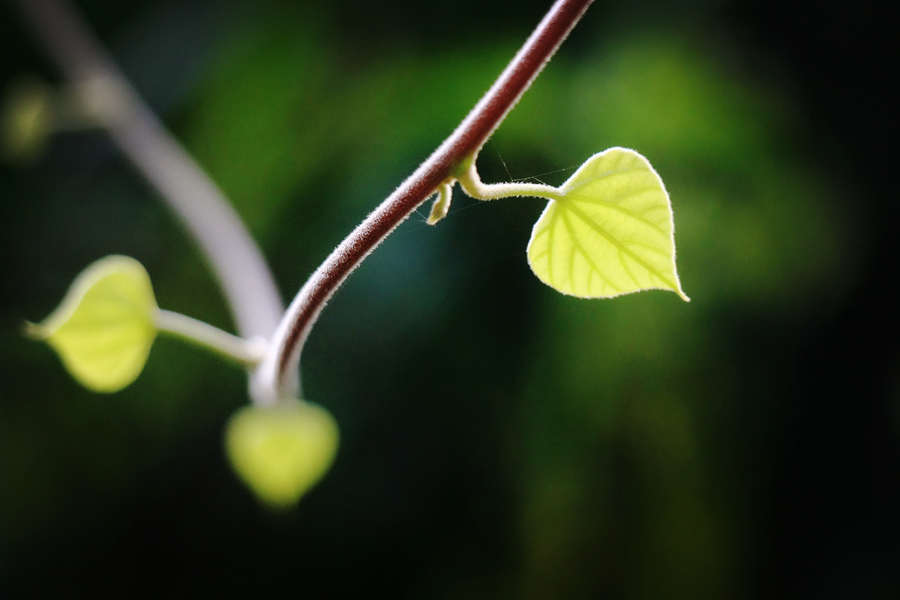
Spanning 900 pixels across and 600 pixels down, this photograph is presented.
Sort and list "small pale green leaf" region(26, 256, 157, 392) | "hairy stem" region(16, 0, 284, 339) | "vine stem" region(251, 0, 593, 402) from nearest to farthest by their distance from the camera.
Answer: "vine stem" region(251, 0, 593, 402) < "small pale green leaf" region(26, 256, 157, 392) < "hairy stem" region(16, 0, 284, 339)

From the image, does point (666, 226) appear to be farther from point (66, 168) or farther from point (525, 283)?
point (66, 168)

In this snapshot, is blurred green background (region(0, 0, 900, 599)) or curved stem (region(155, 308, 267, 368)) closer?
curved stem (region(155, 308, 267, 368))

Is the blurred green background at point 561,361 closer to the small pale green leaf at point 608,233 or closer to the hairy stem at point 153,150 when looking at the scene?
the hairy stem at point 153,150

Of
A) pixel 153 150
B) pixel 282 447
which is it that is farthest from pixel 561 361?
pixel 153 150

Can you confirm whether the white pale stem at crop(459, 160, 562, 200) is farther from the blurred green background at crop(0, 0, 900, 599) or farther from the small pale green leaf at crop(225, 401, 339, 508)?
the blurred green background at crop(0, 0, 900, 599)

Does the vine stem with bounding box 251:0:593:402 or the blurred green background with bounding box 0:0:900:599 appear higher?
the vine stem with bounding box 251:0:593:402

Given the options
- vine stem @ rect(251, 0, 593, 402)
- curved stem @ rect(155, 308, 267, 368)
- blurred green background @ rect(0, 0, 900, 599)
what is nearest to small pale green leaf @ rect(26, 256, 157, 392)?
curved stem @ rect(155, 308, 267, 368)

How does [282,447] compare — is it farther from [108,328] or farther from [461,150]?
[461,150]
